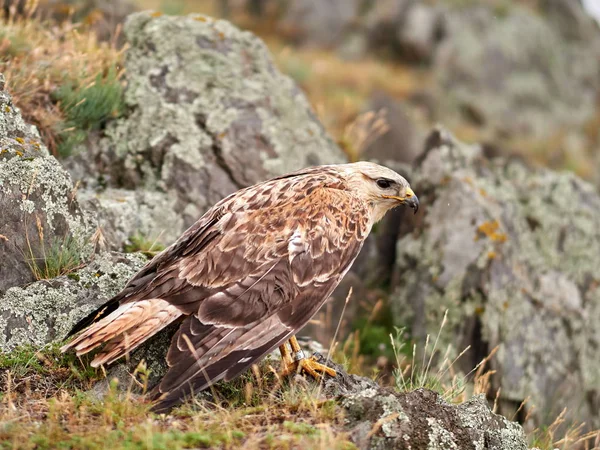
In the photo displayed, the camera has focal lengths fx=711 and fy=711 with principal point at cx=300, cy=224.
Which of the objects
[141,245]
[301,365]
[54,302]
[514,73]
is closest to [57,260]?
[54,302]

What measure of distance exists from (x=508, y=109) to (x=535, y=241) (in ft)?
30.3

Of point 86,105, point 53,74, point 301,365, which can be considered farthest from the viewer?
point 86,105

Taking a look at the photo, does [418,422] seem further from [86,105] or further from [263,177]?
[86,105]

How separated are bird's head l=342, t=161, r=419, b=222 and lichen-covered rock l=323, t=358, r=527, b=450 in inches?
62.5

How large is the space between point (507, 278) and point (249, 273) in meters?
4.51

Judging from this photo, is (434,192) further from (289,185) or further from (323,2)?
(323,2)

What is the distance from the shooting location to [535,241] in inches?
376

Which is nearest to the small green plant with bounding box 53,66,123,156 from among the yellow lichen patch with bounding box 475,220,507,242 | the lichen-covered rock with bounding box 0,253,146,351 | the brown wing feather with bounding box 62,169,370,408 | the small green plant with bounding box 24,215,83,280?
the small green plant with bounding box 24,215,83,280

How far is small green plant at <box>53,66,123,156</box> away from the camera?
7109mm

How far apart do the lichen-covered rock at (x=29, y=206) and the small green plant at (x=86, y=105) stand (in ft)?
3.90

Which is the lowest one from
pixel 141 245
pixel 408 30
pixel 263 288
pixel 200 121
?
pixel 141 245

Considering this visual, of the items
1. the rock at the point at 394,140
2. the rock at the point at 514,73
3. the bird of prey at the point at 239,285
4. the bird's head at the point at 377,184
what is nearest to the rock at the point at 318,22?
the rock at the point at 514,73

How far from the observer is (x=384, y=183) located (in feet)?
19.1

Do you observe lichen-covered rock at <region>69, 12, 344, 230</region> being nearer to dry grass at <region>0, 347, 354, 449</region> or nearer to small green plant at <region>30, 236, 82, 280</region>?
small green plant at <region>30, 236, 82, 280</region>
